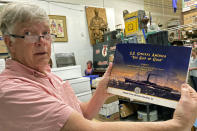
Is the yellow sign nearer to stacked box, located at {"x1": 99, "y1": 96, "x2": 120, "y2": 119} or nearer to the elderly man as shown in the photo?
stacked box, located at {"x1": 99, "y1": 96, "x2": 120, "y2": 119}

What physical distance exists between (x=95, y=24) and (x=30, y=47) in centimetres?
370

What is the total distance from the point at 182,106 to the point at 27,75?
0.68 m

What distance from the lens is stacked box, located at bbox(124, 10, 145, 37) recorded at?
110 inches

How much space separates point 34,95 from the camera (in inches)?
23.0

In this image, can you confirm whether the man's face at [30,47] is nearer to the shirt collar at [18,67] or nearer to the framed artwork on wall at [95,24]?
the shirt collar at [18,67]

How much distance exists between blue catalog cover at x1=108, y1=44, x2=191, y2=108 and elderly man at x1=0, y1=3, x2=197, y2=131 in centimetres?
8

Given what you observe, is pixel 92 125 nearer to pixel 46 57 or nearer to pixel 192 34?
pixel 46 57

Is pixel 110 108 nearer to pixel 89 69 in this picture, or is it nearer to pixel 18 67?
pixel 89 69

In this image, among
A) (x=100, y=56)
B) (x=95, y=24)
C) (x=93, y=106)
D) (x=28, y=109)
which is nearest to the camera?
(x=28, y=109)

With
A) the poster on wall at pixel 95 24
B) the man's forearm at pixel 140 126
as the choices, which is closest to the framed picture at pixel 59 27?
the poster on wall at pixel 95 24

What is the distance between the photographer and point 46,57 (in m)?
0.80

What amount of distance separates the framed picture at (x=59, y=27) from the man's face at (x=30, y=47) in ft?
9.80

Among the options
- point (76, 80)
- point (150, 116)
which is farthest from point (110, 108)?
point (76, 80)

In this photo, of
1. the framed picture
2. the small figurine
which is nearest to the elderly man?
the framed picture
